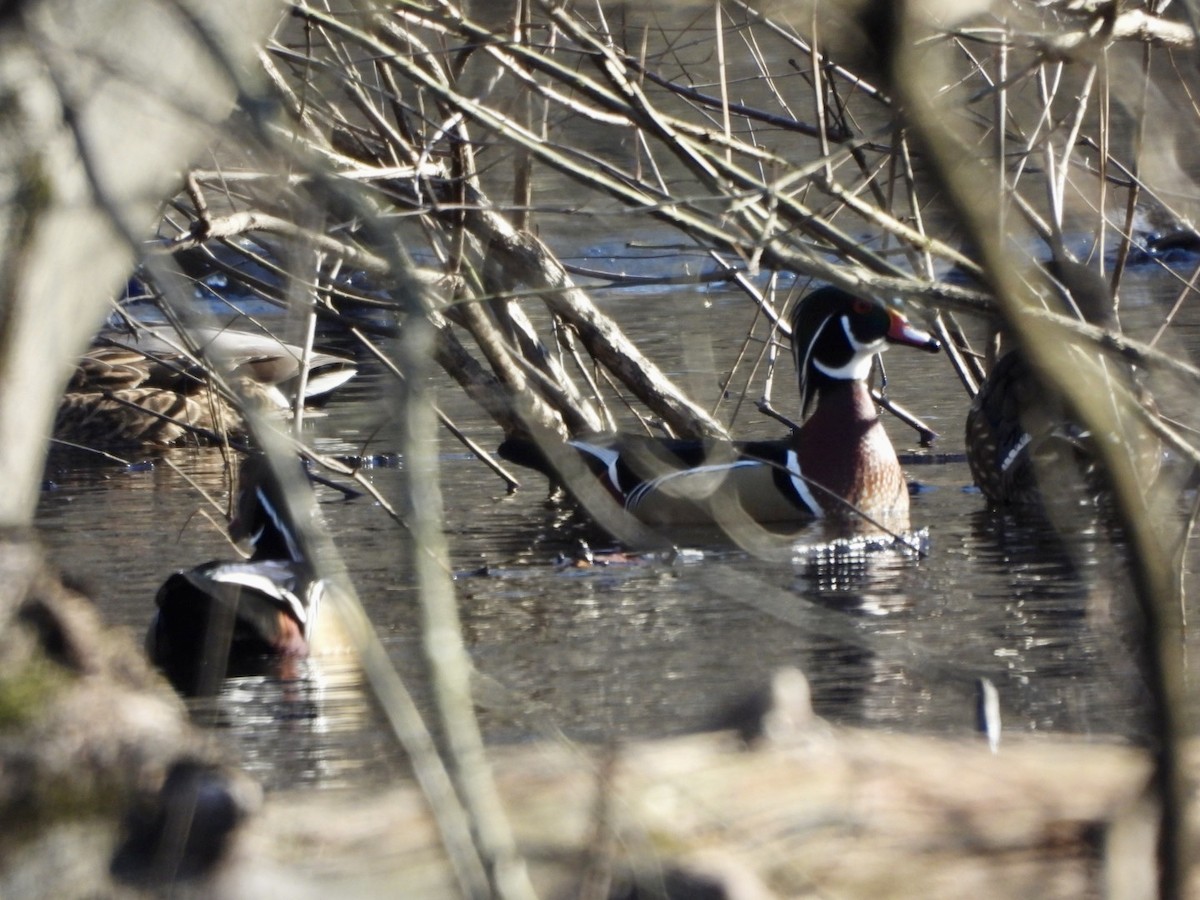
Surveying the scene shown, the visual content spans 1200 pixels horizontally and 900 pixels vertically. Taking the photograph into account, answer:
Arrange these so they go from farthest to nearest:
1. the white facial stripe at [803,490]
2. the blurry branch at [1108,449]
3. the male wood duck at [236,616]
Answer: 1. the white facial stripe at [803,490]
2. the male wood duck at [236,616]
3. the blurry branch at [1108,449]

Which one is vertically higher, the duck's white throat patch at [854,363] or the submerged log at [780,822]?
the duck's white throat patch at [854,363]

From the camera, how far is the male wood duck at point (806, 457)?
7.47m

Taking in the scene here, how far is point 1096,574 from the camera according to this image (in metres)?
5.80

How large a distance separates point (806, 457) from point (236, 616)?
3.22 metres

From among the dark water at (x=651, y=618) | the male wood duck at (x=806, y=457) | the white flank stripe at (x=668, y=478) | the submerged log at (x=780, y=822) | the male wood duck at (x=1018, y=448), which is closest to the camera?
the submerged log at (x=780, y=822)

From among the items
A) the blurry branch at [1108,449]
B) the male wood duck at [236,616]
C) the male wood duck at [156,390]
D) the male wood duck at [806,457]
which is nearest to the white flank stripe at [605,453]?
the male wood duck at [806,457]

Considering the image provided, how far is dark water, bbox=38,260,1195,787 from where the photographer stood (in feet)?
14.1

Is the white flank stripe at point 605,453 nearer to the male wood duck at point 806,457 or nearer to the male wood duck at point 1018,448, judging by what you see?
the male wood duck at point 806,457

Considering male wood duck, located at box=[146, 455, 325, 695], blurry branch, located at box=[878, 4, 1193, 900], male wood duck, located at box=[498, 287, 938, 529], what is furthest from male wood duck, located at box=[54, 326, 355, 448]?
blurry branch, located at box=[878, 4, 1193, 900]

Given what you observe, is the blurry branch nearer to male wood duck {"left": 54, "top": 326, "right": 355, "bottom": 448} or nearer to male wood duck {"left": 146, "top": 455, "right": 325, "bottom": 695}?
male wood duck {"left": 146, "top": 455, "right": 325, "bottom": 695}

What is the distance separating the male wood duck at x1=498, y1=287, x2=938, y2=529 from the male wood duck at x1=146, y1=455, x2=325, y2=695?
134 centimetres

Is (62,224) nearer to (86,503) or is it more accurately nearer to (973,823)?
(973,823)

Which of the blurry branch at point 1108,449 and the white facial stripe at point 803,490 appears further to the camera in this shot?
the white facial stripe at point 803,490

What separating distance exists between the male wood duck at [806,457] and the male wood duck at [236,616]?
1341 millimetres
